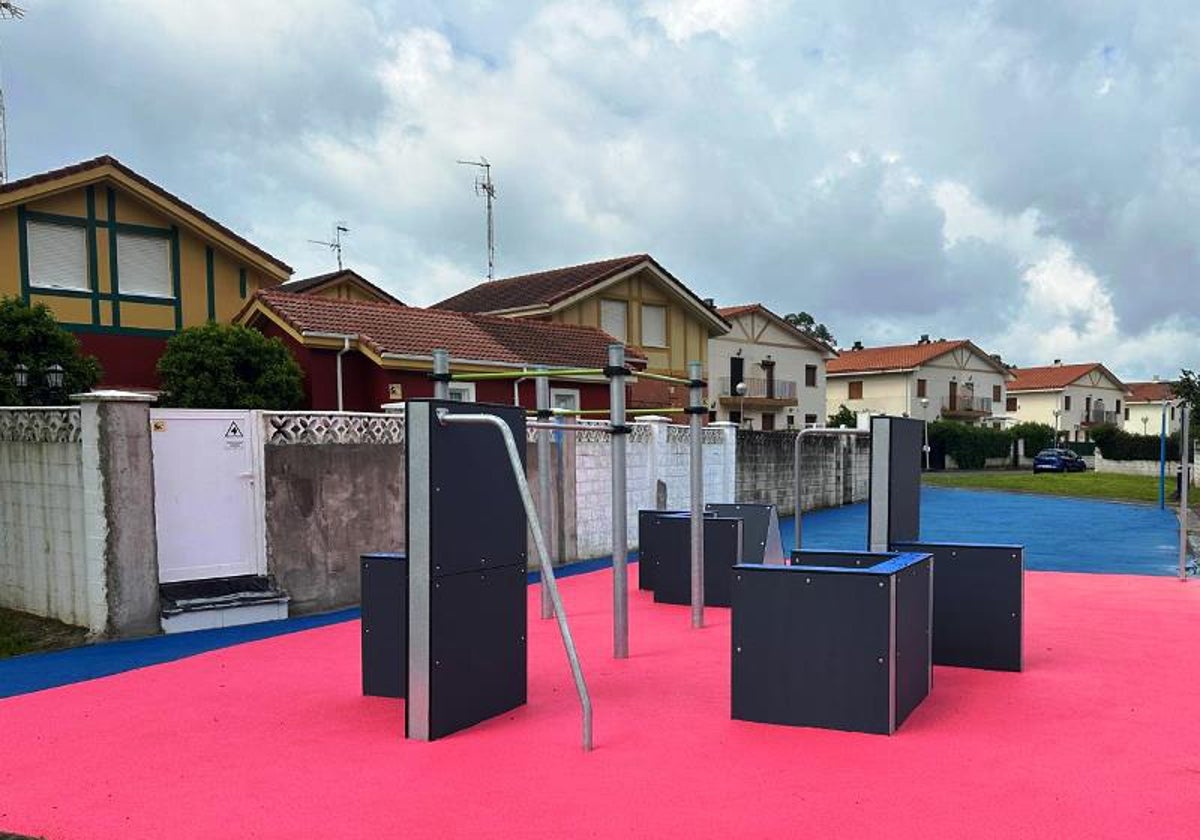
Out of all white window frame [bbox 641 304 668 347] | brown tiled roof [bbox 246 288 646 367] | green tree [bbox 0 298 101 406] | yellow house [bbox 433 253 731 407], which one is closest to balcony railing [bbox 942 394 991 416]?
yellow house [bbox 433 253 731 407]

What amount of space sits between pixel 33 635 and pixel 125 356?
37.5 ft

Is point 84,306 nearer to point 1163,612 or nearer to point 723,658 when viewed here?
point 723,658

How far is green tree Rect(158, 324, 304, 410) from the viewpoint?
51.6 feet

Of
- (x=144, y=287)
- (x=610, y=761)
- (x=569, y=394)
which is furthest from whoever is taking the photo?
(x=569, y=394)

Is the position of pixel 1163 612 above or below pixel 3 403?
below

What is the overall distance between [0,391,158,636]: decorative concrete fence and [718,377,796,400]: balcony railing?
3341cm

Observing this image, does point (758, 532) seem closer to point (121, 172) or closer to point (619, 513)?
point (619, 513)

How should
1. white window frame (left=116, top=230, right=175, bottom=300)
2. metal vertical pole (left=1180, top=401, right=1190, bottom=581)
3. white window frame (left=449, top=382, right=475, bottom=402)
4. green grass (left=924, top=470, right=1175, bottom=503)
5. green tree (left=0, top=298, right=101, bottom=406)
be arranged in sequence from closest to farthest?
1. metal vertical pole (left=1180, top=401, right=1190, bottom=581)
2. green tree (left=0, top=298, right=101, bottom=406)
3. white window frame (left=449, top=382, right=475, bottom=402)
4. white window frame (left=116, top=230, right=175, bottom=300)
5. green grass (left=924, top=470, right=1175, bottom=503)

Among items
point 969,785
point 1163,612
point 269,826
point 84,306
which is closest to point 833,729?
point 969,785

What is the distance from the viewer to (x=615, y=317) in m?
29.2

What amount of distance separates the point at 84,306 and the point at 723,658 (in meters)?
15.4

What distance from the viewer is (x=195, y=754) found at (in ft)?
14.5

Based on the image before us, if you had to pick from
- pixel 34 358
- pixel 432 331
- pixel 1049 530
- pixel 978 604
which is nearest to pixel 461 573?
pixel 978 604

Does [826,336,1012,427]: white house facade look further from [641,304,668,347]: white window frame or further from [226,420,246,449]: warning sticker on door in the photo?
[226,420,246,449]: warning sticker on door
